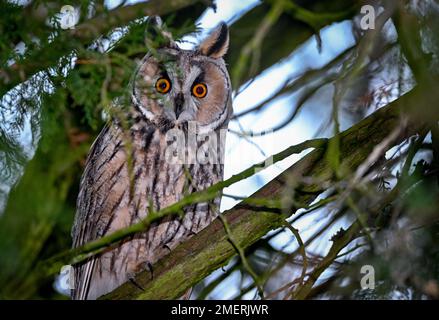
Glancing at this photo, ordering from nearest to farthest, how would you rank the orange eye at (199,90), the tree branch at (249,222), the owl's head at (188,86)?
the tree branch at (249,222)
the owl's head at (188,86)
the orange eye at (199,90)

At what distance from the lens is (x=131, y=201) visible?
8.85ft

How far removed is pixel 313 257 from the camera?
2572 millimetres

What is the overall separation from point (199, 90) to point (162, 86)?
0.19 meters

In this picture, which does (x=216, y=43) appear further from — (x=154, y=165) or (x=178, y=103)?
(x=154, y=165)

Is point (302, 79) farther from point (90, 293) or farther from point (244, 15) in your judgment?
point (90, 293)

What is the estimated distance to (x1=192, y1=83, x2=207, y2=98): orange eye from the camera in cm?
279

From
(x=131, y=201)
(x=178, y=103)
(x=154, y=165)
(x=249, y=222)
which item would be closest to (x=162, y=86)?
(x=178, y=103)

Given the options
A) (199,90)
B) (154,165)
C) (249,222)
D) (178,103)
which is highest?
(199,90)

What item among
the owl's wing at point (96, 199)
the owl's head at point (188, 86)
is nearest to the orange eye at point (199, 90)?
the owl's head at point (188, 86)

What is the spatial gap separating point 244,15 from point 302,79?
0.43 metres

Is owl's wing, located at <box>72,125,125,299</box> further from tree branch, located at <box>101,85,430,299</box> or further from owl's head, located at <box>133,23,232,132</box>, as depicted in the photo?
tree branch, located at <box>101,85,430,299</box>

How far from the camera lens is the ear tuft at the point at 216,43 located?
2.81 metres

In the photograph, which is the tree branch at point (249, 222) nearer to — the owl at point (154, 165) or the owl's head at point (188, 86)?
the owl at point (154, 165)

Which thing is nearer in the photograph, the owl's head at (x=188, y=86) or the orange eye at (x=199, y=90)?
the owl's head at (x=188, y=86)
